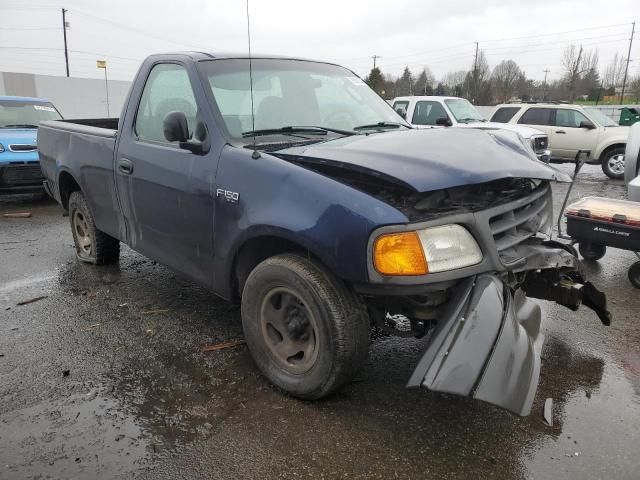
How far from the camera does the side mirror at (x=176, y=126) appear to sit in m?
3.19

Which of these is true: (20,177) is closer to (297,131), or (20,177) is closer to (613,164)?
(297,131)

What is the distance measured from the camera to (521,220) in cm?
289

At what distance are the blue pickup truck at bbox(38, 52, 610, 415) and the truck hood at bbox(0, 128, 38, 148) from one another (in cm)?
562

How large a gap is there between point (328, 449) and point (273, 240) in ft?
3.83

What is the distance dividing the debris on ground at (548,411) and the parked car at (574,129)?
11531 millimetres

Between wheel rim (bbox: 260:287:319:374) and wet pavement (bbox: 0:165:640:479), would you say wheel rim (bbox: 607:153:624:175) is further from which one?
wheel rim (bbox: 260:287:319:374)

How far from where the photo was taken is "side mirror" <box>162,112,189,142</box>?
3189mm

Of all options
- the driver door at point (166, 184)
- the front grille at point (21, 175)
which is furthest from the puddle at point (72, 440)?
the front grille at point (21, 175)

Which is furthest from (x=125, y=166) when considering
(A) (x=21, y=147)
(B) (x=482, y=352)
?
(A) (x=21, y=147)

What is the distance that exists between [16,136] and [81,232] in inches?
170

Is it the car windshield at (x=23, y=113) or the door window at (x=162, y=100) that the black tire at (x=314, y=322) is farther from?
the car windshield at (x=23, y=113)

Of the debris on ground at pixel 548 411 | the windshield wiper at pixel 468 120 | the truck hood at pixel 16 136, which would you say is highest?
the windshield wiper at pixel 468 120

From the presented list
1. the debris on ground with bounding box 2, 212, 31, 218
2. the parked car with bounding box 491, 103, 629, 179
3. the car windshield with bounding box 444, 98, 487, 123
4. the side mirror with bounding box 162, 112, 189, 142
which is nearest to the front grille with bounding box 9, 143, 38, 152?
the debris on ground with bounding box 2, 212, 31, 218

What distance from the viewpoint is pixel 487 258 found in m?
2.56
